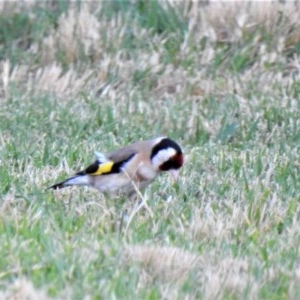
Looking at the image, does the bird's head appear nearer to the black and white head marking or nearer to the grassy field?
the black and white head marking

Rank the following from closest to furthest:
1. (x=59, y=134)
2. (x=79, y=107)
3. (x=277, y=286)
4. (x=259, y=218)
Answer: (x=277, y=286)
(x=259, y=218)
(x=59, y=134)
(x=79, y=107)

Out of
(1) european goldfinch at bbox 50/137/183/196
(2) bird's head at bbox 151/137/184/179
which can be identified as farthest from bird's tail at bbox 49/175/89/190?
(2) bird's head at bbox 151/137/184/179

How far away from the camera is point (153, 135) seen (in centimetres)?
903

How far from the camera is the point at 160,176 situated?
7.80 m

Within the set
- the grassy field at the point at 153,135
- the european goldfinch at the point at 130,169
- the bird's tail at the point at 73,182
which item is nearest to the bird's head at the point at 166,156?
the european goldfinch at the point at 130,169

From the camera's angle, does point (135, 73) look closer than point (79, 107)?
No

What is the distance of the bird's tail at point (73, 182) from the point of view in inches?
280

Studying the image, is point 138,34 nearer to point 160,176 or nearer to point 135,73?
point 135,73

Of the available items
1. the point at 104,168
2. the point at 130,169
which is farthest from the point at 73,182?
the point at 130,169

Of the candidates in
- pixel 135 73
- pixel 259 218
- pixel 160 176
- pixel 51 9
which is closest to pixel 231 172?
pixel 160 176

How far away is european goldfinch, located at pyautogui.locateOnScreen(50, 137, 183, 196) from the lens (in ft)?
23.4

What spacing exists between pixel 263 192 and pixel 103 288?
6.66ft

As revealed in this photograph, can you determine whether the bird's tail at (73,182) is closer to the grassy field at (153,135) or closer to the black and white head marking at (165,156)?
the grassy field at (153,135)

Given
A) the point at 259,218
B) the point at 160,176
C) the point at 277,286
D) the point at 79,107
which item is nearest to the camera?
the point at 277,286
